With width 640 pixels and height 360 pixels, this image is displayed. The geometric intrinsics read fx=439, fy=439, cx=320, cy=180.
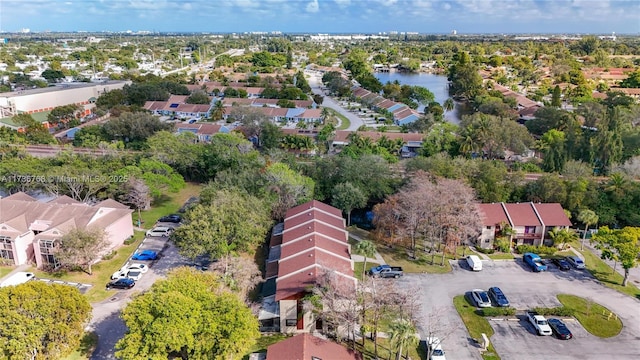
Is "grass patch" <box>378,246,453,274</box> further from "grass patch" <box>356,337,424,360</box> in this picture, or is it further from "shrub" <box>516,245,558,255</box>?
"grass patch" <box>356,337,424,360</box>

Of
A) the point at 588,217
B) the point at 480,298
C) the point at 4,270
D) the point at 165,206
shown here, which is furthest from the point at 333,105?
the point at 4,270

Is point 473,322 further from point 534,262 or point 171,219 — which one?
point 171,219

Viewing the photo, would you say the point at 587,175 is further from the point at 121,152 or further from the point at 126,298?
the point at 121,152

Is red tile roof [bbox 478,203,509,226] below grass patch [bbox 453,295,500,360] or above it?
above

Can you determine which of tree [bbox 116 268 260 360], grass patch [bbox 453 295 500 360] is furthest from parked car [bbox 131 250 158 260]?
grass patch [bbox 453 295 500 360]

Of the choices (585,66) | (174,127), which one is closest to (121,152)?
(174,127)

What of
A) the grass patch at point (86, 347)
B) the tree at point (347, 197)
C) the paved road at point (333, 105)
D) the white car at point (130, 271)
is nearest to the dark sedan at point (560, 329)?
the tree at point (347, 197)
